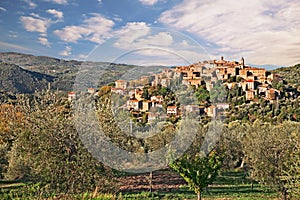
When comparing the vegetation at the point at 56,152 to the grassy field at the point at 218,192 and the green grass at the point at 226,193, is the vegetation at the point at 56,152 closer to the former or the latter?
the grassy field at the point at 218,192

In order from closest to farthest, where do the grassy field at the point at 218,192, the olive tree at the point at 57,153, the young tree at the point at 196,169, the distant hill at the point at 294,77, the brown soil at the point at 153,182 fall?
the olive tree at the point at 57,153 < the young tree at the point at 196,169 < the grassy field at the point at 218,192 < the brown soil at the point at 153,182 < the distant hill at the point at 294,77

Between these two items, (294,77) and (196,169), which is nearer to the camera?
(196,169)

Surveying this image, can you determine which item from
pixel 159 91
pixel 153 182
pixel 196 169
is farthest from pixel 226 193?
pixel 159 91

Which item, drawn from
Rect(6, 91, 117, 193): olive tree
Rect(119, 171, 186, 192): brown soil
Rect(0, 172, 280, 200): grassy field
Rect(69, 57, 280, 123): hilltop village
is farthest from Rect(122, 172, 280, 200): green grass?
Rect(6, 91, 117, 193): olive tree

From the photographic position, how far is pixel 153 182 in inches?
728

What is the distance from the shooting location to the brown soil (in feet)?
53.4

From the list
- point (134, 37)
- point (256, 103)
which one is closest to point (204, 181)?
point (134, 37)

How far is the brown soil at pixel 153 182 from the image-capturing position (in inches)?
640

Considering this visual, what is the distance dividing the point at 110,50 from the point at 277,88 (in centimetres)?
5966

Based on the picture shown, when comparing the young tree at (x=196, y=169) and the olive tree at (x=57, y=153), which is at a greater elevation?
the olive tree at (x=57, y=153)

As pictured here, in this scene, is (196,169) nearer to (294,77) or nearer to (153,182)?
(153,182)

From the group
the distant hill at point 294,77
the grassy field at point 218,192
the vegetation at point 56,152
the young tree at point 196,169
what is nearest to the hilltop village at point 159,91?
the vegetation at point 56,152

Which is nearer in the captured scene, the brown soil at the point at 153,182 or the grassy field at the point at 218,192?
the grassy field at the point at 218,192

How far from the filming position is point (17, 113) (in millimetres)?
9711
